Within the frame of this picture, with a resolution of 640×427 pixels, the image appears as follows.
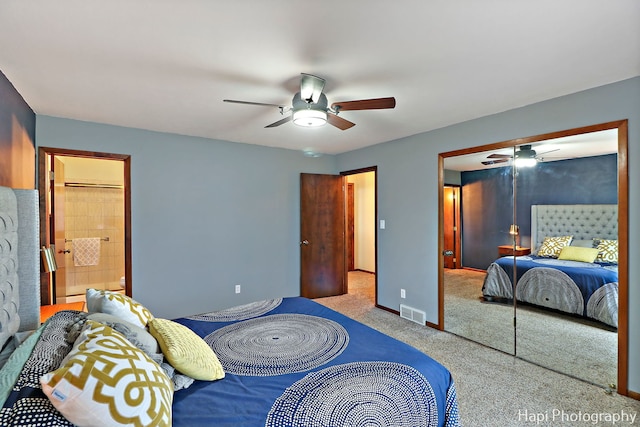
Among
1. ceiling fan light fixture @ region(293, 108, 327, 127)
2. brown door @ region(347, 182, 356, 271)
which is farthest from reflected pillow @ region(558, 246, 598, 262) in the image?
brown door @ region(347, 182, 356, 271)

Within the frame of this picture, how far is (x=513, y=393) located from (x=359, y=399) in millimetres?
1728

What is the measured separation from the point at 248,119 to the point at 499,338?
11.5 feet

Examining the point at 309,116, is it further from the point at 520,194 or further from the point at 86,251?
the point at 86,251

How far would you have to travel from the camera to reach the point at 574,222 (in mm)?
2799

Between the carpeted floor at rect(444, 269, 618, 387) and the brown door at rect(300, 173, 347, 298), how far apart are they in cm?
203

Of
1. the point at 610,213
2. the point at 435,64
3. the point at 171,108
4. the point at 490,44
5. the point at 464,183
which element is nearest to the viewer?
the point at 490,44

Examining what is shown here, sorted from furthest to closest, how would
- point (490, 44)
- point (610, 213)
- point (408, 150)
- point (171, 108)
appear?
point (408, 150) → point (171, 108) → point (610, 213) → point (490, 44)

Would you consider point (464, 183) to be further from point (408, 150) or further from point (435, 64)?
point (435, 64)

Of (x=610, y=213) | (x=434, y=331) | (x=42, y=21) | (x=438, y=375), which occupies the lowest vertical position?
(x=434, y=331)

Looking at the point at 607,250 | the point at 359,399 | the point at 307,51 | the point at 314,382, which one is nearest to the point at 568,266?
the point at 607,250

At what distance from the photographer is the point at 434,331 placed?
12.1 ft

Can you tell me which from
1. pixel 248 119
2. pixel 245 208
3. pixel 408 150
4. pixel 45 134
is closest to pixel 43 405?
pixel 248 119

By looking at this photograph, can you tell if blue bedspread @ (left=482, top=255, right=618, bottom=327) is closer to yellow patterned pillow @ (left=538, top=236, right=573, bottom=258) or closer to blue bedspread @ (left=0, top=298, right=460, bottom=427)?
yellow patterned pillow @ (left=538, top=236, right=573, bottom=258)

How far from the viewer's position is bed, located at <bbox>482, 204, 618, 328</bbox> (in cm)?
258
